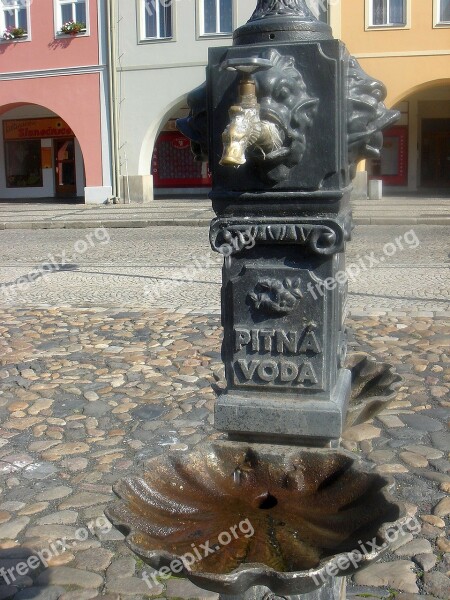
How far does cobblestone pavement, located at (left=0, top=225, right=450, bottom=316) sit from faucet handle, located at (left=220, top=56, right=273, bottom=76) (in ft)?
17.7

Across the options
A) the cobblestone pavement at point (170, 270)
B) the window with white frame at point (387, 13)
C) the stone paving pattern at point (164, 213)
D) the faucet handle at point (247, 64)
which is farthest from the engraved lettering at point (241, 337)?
the window with white frame at point (387, 13)

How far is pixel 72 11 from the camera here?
22516 mm

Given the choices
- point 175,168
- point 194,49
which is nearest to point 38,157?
point 175,168

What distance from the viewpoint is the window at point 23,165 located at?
90.7 feet

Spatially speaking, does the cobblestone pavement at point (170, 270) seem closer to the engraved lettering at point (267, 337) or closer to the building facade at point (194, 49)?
the engraved lettering at point (267, 337)

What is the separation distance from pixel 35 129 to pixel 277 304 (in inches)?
1042

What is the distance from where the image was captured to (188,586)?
3035mm

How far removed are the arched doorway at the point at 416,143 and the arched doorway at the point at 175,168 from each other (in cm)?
542

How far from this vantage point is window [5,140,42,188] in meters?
27.7

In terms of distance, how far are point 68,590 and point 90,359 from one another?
3.13 metres

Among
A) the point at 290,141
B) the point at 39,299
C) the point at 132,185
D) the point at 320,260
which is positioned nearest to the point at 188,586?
the point at 320,260

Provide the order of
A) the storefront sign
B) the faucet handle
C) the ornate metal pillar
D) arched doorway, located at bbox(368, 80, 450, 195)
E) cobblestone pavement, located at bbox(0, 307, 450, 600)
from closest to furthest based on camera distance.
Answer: the faucet handle
the ornate metal pillar
cobblestone pavement, located at bbox(0, 307, 450, 600)
arched doorway, located at bbox(368, 80, 450, 195)
the storefront sign

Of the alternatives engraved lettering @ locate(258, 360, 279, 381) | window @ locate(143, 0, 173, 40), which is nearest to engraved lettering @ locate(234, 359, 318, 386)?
engraved lettering @ locate(258, 360, 279, 381)

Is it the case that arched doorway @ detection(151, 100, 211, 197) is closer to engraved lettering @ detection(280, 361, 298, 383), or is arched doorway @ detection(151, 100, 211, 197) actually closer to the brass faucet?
engraved lettering @ detection(280, 361, 298, 383)
